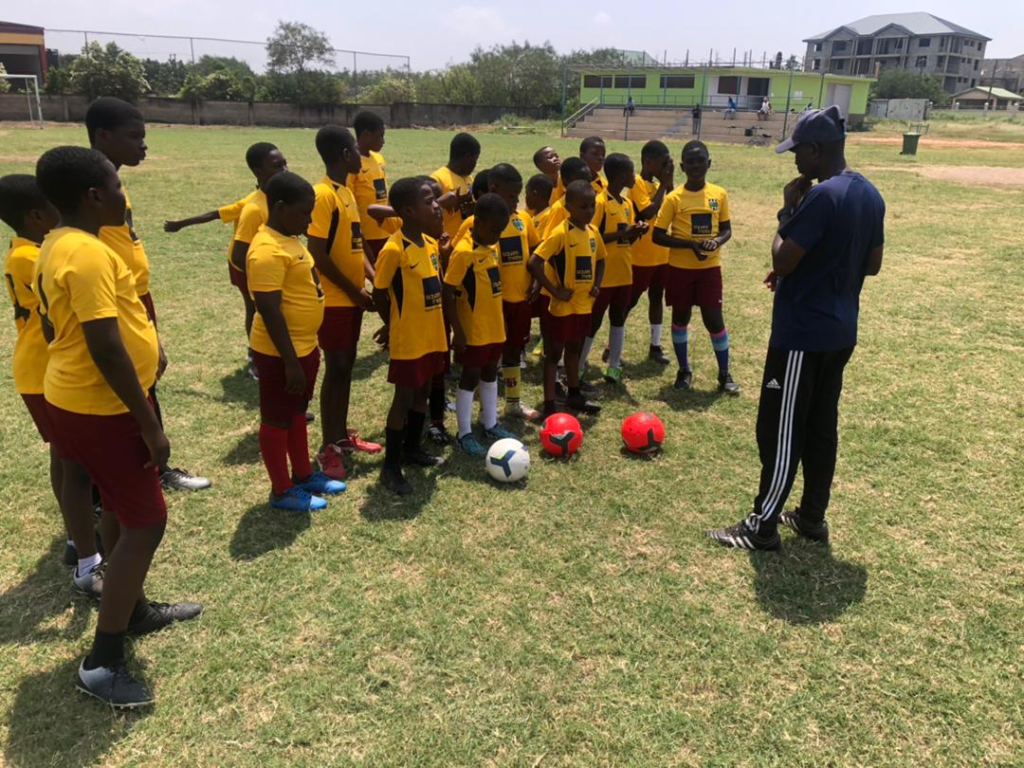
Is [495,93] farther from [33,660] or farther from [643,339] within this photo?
[33,660]

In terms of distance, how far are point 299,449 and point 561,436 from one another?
6.02 ft

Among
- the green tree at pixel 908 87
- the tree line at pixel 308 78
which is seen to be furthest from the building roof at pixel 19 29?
the green tree at pixel 908 87

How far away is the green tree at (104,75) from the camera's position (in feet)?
133

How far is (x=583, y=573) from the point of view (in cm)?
377

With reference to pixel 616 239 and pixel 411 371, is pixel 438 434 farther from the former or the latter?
pixel 616 239

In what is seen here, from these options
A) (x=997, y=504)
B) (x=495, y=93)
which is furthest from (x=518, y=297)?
(x=495, y=93)

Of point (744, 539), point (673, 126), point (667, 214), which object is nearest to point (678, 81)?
point (673, 126)

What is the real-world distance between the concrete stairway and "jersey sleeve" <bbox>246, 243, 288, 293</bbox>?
41577 millimetres

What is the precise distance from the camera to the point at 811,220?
11.0 ft

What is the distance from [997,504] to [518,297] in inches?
141

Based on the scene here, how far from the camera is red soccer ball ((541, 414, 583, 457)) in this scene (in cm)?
500

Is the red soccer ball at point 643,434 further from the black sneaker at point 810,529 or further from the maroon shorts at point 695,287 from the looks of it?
the maroon shorts at point 695,287

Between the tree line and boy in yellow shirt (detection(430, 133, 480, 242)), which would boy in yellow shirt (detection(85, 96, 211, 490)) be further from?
the tree line

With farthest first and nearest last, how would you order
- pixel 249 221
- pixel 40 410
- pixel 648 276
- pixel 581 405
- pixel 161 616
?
pixel 648 276 < pixel 581 405 < pixel 249 221 < pixel 40 410 < pixel 161 616
